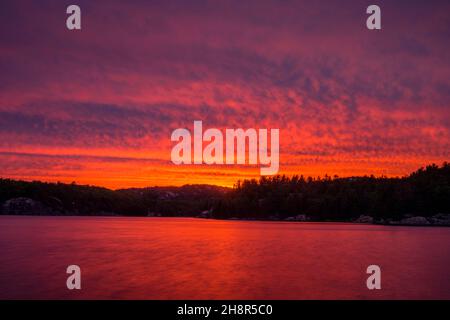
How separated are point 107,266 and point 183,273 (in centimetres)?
996

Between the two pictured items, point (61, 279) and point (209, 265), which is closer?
point (61, 279)

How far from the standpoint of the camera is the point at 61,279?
41.8 meters
